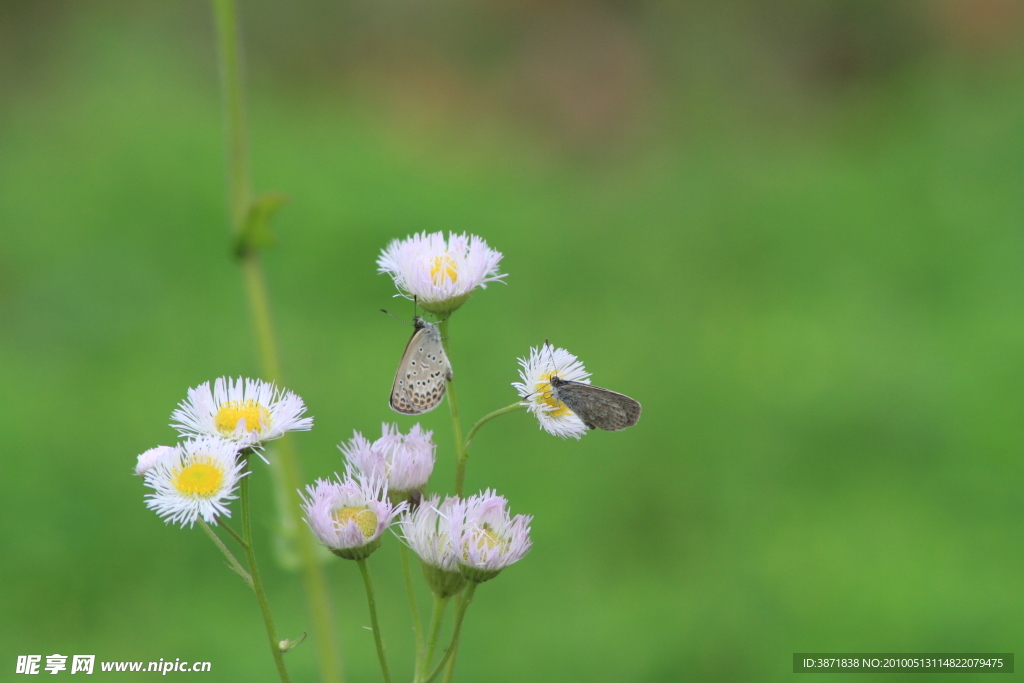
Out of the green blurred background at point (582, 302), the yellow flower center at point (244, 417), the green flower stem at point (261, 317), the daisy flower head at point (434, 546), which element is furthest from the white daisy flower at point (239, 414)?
the green blurred background at point (582, 302)

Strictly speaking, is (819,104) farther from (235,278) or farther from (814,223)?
(235,278)

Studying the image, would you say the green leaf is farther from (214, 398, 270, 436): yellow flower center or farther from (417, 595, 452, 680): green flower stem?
(417, 595, 452, 680): green flower stem

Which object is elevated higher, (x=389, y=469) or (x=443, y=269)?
(x=443, y=269)

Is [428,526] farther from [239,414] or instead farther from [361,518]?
[239,414]

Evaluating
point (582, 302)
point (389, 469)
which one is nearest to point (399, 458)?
point (389, 469)

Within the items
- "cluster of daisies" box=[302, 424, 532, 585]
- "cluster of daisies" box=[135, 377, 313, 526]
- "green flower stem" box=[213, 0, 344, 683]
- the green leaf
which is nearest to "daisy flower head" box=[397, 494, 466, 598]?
"cluster of daisies" box=[302, 424, 532, 585]

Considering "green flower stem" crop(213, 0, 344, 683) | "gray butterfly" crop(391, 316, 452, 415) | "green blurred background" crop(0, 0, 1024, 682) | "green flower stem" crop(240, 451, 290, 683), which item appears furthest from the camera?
"green blurred background" crop(0, 0, 1024, 682)

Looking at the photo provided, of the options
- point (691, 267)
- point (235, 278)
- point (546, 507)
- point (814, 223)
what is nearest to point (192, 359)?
point (235, 278)

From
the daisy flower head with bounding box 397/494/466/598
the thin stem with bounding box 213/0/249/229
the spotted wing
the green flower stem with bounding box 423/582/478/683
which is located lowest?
the green flower stem with bounding box 423/582/478/683
